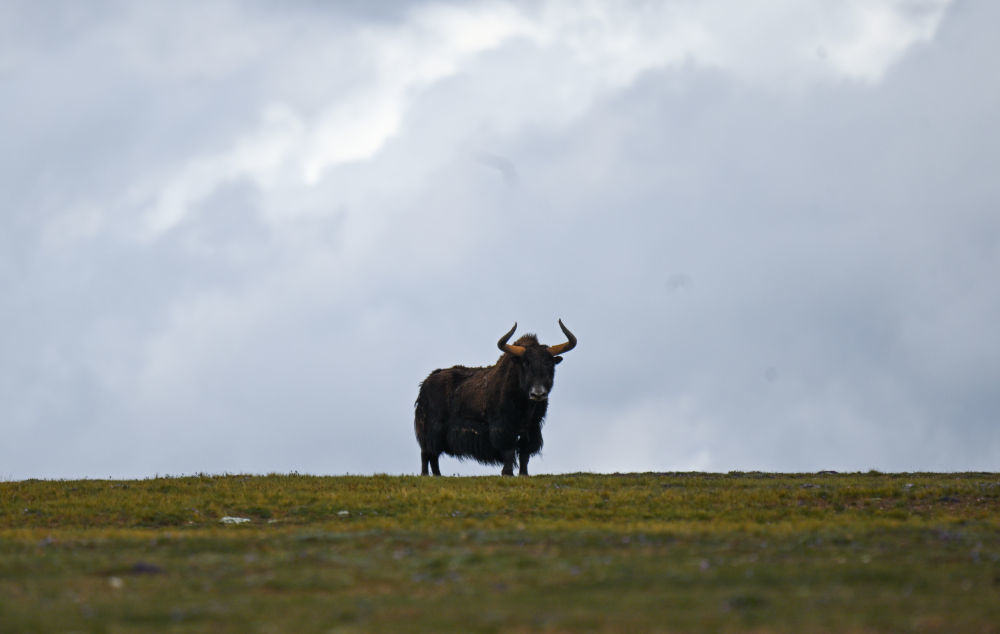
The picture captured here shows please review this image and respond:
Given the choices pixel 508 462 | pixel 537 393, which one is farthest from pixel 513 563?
pixel 508 462

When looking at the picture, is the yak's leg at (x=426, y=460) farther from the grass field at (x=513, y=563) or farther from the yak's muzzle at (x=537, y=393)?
the grass field at (x=513, y=563)

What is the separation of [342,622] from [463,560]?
3.67 metres

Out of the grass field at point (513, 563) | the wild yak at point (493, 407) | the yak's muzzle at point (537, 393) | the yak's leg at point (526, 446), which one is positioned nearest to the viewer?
the grass field at point (513, 563)

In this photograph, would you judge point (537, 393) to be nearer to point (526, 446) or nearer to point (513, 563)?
point (526, 446)

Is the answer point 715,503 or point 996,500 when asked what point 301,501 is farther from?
point 996,500

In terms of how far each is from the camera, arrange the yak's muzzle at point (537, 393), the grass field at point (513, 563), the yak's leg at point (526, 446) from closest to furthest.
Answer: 1. the grass field at point (513, 563)
2. the yak's muzzle at point (537, 393)
3. the yak's leg at point (526, 446)

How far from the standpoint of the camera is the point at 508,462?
3456 cm

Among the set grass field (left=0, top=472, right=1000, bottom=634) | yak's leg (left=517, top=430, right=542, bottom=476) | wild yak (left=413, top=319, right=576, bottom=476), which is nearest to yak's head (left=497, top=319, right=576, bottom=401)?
wild yak (left=413, top=319, right=576, bottom=476)

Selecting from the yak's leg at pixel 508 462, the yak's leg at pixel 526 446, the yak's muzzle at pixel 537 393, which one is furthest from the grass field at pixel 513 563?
the yak's leg at pixel 526 446

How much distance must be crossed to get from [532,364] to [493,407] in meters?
2.05

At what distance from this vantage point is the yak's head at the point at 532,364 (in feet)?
110

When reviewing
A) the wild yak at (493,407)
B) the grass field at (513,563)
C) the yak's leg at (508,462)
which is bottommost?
the grass field at (513,563)

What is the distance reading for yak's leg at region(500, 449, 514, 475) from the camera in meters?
34.3

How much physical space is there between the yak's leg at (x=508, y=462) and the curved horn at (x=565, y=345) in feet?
10.1
